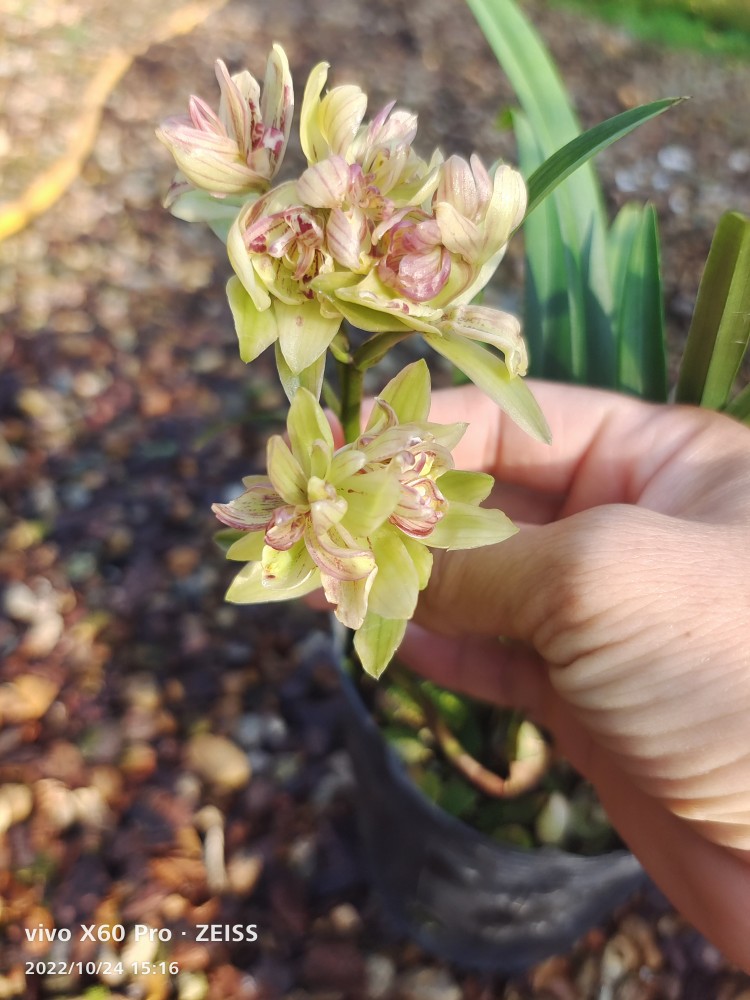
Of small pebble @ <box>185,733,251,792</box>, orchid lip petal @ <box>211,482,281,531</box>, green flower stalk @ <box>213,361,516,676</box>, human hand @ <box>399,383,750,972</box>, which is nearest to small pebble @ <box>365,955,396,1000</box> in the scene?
small pebble @ <box>185,733,251,792</box>

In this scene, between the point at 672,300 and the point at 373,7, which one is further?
the point at 373,7

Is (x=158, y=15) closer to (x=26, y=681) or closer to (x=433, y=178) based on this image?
(x=26, y=681)

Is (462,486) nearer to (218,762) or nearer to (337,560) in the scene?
(337,560)

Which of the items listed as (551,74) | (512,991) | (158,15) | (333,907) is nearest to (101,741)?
(333,907)

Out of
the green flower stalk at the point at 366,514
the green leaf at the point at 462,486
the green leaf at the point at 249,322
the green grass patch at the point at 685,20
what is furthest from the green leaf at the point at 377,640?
the green grass patch at the point at 685,20

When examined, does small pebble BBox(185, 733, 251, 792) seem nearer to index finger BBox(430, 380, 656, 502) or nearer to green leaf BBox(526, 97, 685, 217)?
index finger BBox(430, 380, 656, 502)

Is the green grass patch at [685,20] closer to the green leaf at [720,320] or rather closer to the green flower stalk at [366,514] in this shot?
the green leaf at [720,320]

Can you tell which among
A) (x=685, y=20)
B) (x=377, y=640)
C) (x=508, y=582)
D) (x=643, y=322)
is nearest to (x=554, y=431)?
(x=643, y=322)
